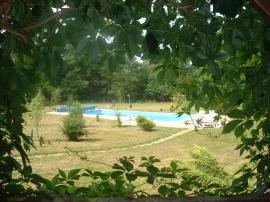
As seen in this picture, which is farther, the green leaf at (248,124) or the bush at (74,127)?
the bush at (74,127)

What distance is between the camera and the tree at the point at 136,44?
1170 mm

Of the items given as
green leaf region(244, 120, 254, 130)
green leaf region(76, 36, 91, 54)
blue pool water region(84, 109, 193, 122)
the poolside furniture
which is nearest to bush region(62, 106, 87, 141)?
blue pool water region(84, 109, 193, 122)

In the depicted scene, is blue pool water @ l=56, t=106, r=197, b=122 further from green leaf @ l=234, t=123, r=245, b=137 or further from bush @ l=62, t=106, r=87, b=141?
green leaf @ l=234, t=123, r=245, b=137

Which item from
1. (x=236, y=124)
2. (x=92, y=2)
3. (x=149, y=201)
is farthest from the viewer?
(x=236, y=124)

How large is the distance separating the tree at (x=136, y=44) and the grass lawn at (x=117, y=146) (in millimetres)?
4457

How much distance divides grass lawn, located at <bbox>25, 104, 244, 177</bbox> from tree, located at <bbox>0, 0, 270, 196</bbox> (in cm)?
446

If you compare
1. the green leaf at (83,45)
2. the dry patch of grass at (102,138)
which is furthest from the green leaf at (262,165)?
the dry patch of grass at (102,138)

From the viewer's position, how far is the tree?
117 centimetres

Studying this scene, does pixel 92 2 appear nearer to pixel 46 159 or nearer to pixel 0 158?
pixel 0 158

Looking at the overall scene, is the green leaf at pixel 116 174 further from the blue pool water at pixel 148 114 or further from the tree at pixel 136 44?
the blue pool water at pixel 148 114

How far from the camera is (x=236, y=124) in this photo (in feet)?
5.31

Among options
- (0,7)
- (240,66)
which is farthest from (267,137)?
(0,7)

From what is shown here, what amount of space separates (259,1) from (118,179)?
929 millimetres

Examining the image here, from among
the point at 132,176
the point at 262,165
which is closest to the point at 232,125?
the point at 262,165
